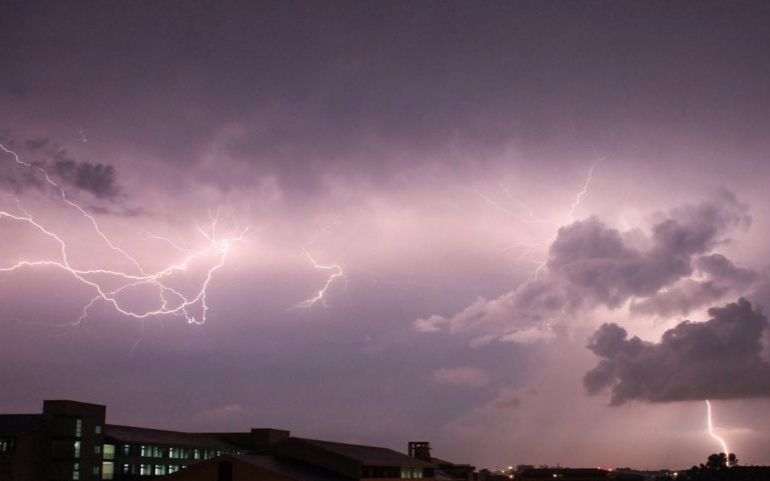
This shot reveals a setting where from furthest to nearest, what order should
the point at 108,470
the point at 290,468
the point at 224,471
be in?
the point at 108,470 < the point at 290,468 < the point at 224,471

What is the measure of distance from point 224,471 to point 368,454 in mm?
18294

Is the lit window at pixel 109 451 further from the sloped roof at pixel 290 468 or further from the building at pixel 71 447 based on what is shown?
the sloped roof at pixel 290 468

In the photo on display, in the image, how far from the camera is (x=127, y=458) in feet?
247

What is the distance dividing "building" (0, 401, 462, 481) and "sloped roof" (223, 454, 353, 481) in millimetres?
74

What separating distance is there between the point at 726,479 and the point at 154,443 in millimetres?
134214

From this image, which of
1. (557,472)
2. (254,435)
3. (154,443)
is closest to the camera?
(154,443)

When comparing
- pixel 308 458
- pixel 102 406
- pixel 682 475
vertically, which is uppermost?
pixel 102 406

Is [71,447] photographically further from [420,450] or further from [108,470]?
[420,450]

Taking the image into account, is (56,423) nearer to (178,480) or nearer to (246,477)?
(178,480)

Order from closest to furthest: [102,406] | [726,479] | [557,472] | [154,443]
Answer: [102,406], [154,443], [557,472], [726,479]

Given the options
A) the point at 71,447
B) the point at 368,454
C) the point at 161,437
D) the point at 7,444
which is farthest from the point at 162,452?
the point at 368,454

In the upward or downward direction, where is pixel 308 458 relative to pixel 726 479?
upward

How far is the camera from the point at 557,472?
466 feet

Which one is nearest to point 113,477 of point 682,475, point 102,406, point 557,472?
point 102,406
